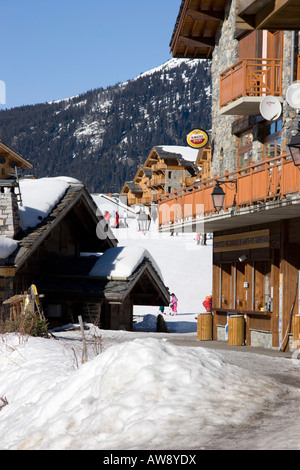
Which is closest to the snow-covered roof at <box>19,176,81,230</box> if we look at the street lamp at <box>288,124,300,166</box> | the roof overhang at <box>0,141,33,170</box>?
the roof overhang at <box>0,141,33,170</box>

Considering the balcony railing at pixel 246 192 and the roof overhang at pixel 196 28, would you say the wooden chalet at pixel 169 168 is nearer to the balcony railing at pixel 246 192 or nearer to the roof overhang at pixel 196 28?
the roof overhang at pixel 196 28

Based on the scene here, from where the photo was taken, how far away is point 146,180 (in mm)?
121750

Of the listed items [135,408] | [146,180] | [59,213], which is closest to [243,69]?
[59,213]

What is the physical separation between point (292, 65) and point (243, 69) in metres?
1.78

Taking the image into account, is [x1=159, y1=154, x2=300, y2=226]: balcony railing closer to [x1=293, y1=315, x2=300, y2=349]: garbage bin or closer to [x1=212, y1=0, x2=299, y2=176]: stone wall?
[x1=212, y1=0, x2=299, y2=176]: stone wall

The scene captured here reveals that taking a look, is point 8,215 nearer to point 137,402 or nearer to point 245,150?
point 245,150

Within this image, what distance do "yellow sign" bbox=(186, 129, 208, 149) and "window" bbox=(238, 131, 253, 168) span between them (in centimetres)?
633

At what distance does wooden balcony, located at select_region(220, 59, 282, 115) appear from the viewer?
20656 mm

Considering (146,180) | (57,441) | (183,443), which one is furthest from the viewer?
(146,180)

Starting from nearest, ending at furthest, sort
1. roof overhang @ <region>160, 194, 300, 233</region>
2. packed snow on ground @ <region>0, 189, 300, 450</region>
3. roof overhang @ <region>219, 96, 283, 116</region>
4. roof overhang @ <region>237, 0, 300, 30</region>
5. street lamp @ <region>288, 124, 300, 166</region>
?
packed snow on ground @ <region>0, 189, 300, 450</region> < roof overhang @ <region>237, 0, 300, 30</region> < street lamp @ <region>288, 124, 300, 166</region> < roof overhang @ <region>160, 194, 300, 233</region> < roof overhang @ <region>219, 96, 283, 116</region>

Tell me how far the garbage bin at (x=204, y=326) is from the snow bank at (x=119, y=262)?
13.8ft

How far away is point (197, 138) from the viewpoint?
101 feet

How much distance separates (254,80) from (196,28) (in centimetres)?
633

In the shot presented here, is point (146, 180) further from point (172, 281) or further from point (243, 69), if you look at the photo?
point (243, 69)
